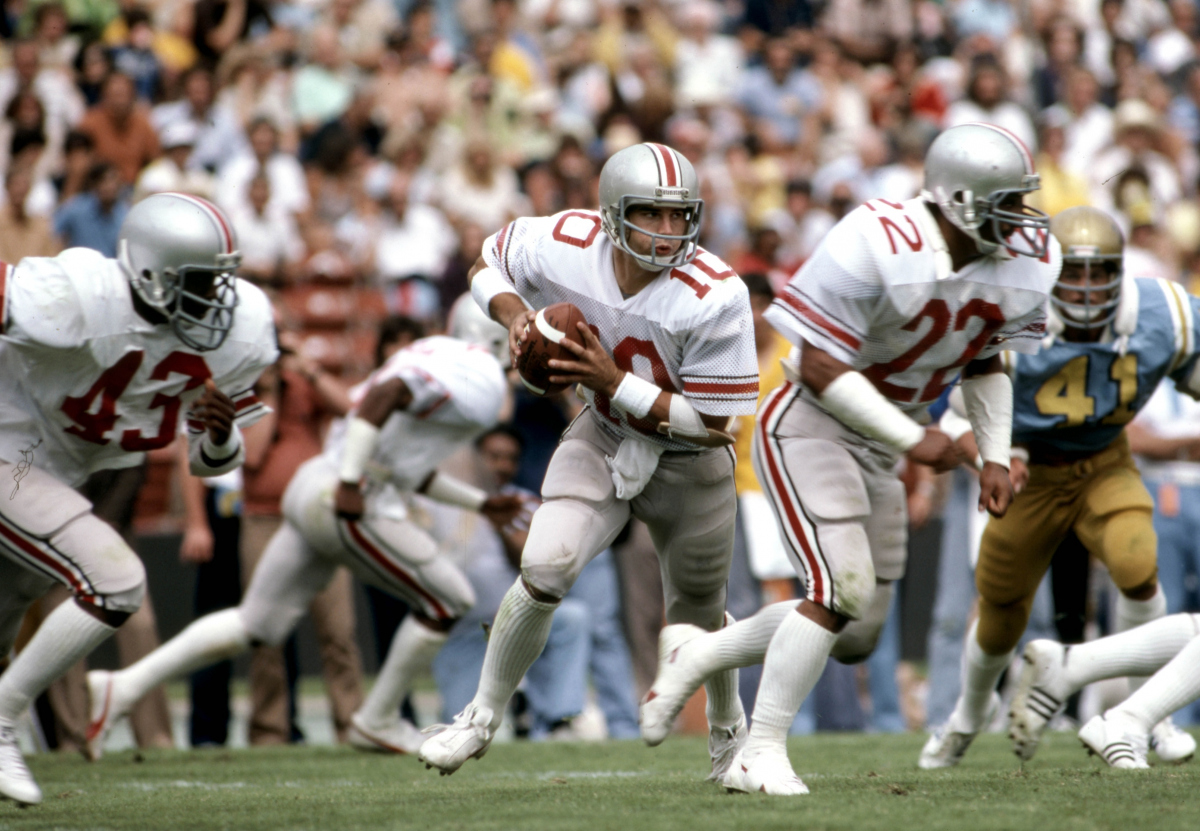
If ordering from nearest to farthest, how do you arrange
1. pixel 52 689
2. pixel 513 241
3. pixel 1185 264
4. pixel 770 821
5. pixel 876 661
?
pixel 770 821, pixel 513 241, pixel 52 689, pixel 876 661, pixel 1185 264

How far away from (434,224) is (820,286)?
20.5 ft

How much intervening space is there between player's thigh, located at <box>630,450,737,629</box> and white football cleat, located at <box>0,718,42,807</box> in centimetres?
182

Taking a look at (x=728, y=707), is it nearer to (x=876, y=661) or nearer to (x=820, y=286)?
(x=820, y=286)

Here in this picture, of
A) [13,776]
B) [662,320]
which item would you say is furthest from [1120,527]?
[13,776]

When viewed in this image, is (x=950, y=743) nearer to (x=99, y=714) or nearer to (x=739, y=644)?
(x=739, y=644)

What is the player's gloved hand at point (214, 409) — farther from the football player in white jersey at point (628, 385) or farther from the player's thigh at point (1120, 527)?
the player's thigh at point (1120, 527)

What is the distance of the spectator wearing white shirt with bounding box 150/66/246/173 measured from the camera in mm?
10070

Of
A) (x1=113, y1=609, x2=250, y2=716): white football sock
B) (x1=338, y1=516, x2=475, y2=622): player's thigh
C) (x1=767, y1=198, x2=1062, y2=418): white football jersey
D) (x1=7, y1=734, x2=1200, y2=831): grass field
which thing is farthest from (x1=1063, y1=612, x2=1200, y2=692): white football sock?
(x1=113, y1=609, x2=250, y2=716): white football sock

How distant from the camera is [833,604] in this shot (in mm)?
4098

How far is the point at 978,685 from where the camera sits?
5.23m

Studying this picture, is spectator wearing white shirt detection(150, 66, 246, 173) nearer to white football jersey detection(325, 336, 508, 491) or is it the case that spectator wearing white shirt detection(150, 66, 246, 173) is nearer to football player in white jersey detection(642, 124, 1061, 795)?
white football jersey detection(325, 336, 508, 491)

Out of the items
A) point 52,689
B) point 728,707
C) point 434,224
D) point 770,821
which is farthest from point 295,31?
point 770,821

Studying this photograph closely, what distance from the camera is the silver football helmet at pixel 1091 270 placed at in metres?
5.06

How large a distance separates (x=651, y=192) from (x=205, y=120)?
679cm
